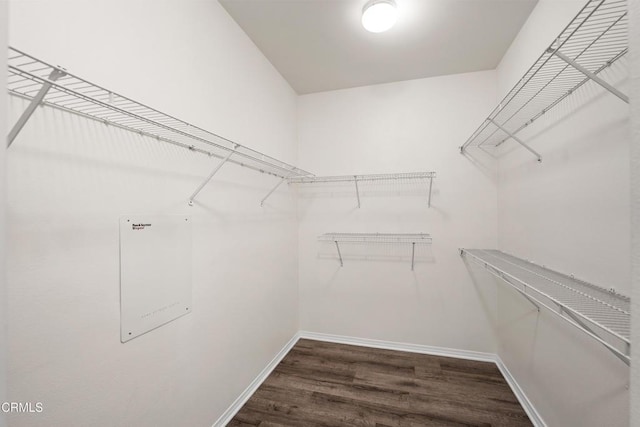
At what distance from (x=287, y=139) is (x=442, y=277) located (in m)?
2.06

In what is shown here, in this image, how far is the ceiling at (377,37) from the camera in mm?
1642

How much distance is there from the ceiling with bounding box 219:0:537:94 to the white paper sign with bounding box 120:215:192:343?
4.94 ft

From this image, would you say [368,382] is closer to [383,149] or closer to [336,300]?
[336,300]

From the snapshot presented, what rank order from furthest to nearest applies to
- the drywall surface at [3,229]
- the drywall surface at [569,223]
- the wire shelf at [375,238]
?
1. the wire shelf at [375,238]
2. the drywall surface at [569,223]
3. the drywall surface at [3,229]

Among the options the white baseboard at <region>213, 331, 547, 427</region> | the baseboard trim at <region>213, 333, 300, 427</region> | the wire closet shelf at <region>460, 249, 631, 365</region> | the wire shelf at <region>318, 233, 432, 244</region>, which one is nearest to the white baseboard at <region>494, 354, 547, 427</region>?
the white baseboard at <region>213, 331, 547, 427</region>

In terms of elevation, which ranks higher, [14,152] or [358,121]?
[358,121]

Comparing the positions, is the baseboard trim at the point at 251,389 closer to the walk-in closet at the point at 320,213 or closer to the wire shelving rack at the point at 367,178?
the walk-in closet at the point at 320,213

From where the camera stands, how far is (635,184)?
Answer: 0.44m

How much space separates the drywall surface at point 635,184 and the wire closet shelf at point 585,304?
93 millimetres

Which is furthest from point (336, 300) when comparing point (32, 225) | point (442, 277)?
point (32, 225)

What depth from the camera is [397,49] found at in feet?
6.70

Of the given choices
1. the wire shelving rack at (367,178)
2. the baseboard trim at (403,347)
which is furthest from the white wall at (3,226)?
the baseboard trim at (403,347)

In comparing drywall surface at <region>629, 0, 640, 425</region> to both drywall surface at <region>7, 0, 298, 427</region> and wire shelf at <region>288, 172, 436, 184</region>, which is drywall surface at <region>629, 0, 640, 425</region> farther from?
wire shelf at <region>288, 172, 436, 184</region>

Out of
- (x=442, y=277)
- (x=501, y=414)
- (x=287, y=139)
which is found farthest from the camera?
(x=287, y=139)
